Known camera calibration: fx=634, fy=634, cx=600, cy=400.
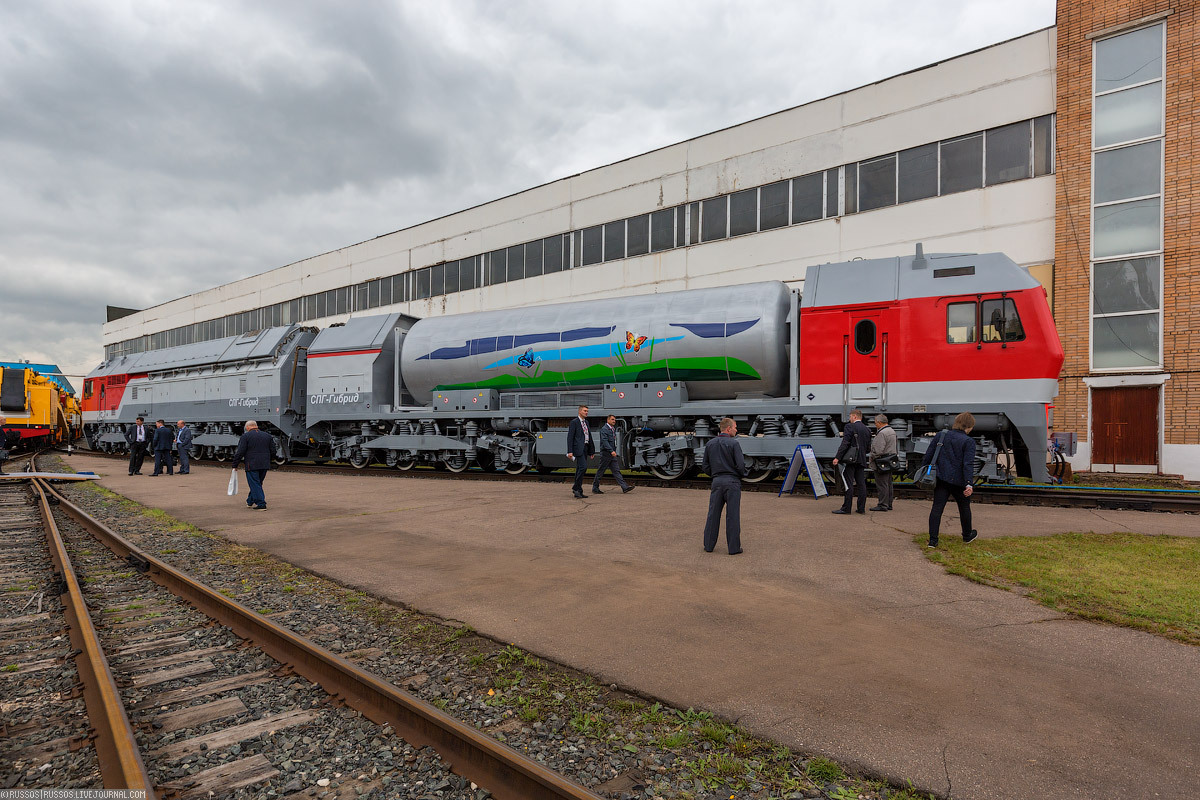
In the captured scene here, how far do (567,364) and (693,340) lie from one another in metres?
3.12

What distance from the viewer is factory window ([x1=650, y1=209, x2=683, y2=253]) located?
81.4 feet

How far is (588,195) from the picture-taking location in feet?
89.4

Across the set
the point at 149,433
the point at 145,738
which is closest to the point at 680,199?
the point at 149,433

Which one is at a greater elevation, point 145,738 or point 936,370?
point 936,370

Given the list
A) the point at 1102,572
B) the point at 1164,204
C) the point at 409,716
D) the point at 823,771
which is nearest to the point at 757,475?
the point at 1102,572

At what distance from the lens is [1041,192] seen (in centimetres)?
1831

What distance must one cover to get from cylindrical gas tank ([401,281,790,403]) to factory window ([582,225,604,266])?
35.8ft

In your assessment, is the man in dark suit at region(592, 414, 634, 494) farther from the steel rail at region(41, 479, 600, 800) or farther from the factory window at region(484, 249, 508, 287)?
the factory window at region(484, 249, 508, 287)

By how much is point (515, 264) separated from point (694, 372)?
18172 millimetres

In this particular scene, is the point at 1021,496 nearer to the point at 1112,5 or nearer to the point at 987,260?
the point at 987,260

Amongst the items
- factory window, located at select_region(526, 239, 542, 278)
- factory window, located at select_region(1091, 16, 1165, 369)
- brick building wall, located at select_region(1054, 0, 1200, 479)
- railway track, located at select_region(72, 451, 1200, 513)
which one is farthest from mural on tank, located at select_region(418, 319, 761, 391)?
factory window, located at select_region(526, 239, 542, 278)

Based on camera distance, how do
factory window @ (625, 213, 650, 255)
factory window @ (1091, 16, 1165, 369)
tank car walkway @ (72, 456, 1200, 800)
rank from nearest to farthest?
1. tank car walkway @ (72, 456, 1200, 800)
2. factory window @ (1091, 16, 1165, 369)
3. factory window @ (625, 213, 650, 255)

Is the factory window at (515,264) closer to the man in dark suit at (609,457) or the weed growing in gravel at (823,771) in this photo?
the man in dark suit at (609,457)

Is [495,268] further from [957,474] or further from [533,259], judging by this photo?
[957,474]
